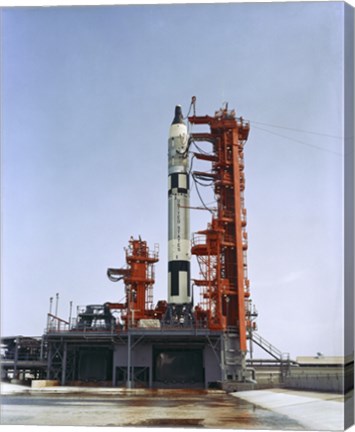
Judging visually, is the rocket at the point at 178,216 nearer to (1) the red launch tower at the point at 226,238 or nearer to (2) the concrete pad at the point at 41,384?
(1) the red launch tower at the point at 226,238

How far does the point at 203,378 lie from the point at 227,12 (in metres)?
26.5

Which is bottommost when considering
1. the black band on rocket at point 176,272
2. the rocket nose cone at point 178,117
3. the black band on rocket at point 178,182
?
the black band on rocket at point 176,272

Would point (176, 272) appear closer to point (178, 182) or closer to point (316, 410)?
point (178, 182)

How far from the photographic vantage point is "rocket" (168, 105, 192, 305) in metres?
44.1

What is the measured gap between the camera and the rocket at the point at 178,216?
44.1m

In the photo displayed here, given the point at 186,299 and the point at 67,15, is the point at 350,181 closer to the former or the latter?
the point at 67,15

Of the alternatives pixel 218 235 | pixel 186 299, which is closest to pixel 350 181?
pixel 218 235

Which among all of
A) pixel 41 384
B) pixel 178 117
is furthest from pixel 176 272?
pixel 41 384

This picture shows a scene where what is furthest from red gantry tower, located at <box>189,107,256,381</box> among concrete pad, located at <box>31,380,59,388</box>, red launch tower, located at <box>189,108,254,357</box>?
concrete pad, located at <box>31,380,59,388</box>

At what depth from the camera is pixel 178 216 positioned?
4447 cm

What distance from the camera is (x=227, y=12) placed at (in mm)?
25656

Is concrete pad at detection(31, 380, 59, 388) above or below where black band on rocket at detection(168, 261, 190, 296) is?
below

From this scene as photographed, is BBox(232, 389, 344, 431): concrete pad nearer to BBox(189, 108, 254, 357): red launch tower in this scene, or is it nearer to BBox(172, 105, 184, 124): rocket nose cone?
BBox(189, 108, 254, 357): red launch tower

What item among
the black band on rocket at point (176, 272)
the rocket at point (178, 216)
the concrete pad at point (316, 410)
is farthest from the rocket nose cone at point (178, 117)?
the concrete pad at point (316, 410)
